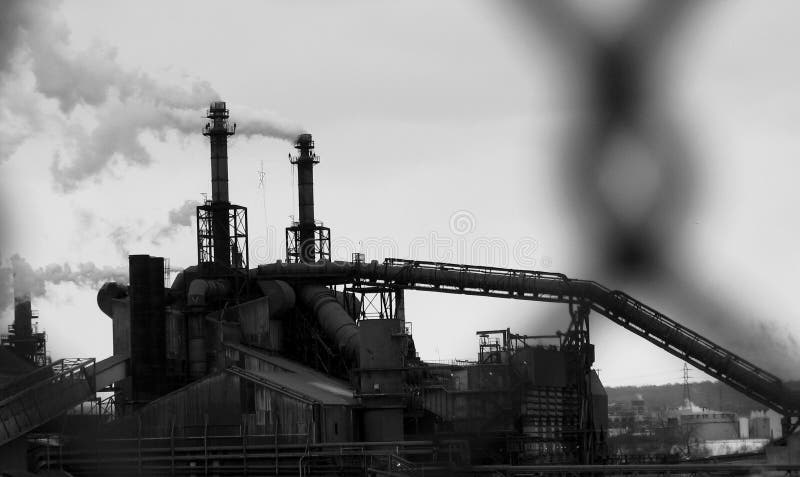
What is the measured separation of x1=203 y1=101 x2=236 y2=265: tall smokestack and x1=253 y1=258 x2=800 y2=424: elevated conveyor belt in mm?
3142

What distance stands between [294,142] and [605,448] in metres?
41.6

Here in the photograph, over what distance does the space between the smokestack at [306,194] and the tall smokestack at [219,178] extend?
13155 millimetres

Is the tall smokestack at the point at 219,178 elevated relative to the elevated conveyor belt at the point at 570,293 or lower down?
elevated

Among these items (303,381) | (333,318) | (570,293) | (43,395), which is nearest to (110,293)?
(333,318)

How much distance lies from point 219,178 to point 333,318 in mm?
13416

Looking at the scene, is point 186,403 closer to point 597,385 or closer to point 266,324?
point 266,324

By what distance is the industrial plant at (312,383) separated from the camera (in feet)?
245

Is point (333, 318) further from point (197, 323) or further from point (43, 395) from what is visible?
point (43, 395)

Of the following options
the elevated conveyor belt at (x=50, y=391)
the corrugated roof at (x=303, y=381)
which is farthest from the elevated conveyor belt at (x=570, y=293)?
the elevated conveyor belt at (x=50, y=391)

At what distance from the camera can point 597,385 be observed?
319 feet

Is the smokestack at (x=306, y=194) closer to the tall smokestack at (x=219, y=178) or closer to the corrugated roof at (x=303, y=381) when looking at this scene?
the tall smokestack at (x=219, y=178)

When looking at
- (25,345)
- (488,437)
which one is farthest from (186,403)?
(25,345)

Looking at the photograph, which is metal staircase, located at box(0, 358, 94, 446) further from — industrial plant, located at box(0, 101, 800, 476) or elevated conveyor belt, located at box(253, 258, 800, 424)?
elevated conveyor belt, located at box(253, 258, 800, 424)

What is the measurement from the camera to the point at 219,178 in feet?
323
